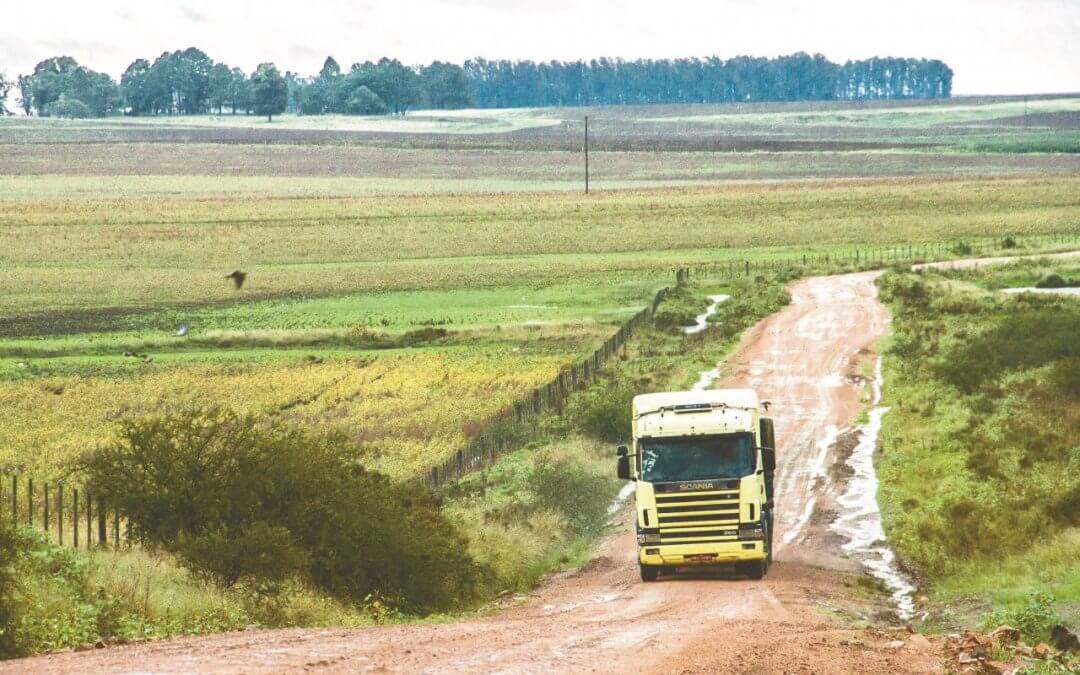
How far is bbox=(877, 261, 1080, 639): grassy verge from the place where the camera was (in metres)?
26.7

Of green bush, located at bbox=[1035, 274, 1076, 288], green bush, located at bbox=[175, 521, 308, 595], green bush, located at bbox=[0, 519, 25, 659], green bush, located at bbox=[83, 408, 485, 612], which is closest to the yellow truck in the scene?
green bush, located at bbox=[83, 408, 485, 612]

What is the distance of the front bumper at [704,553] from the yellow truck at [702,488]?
0.02 m

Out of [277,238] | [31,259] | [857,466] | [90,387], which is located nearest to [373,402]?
[90,387]

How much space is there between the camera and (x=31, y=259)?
10919cm

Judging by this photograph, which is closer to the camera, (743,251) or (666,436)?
(666,436)

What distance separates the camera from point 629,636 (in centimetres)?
1988

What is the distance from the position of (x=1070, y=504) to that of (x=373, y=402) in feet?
88.7

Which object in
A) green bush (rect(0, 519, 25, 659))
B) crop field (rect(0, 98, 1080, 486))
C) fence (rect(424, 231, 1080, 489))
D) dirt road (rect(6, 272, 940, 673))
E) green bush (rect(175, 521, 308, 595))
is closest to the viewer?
dirt road (rect(6, 272, 940, 673))

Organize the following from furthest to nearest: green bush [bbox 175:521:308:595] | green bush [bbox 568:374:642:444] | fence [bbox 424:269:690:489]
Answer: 1. green bush [bbox 568:374:642:444]
2. fence [bbox 424:269:690:489]
3. green bush [bbox 175:521:308:595]

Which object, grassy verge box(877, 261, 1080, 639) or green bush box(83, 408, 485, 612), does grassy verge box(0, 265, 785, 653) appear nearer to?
green bush box(83, 408, 485, 612)

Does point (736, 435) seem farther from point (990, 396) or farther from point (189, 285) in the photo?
point (189, 285)

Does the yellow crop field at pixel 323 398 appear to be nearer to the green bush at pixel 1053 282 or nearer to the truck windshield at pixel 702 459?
the truck windshield at pixel 702 459

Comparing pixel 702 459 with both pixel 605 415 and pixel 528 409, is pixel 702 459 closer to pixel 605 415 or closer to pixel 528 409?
pixel 605 415

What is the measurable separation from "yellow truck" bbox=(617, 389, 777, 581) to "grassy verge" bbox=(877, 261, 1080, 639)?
341cm
